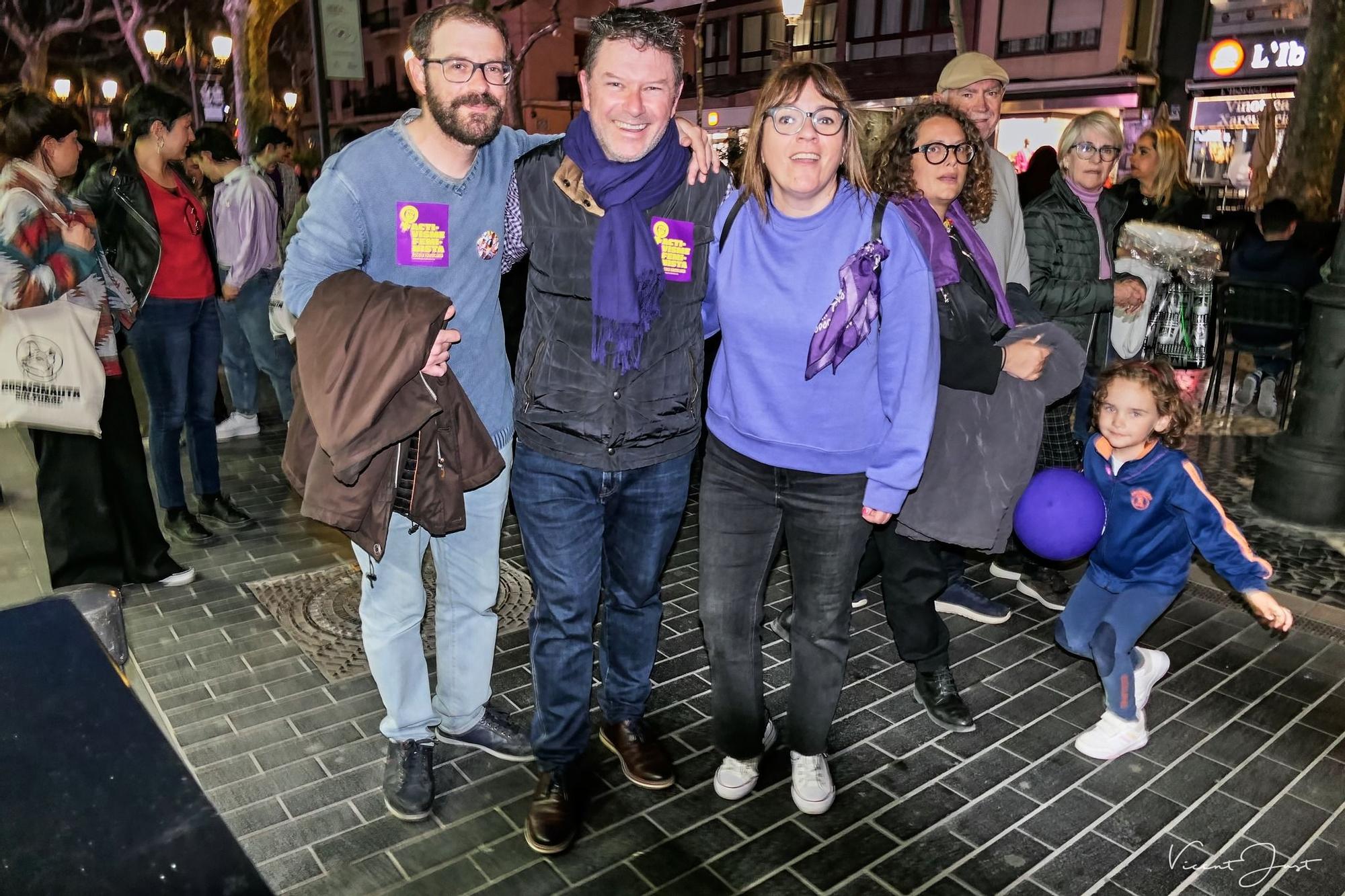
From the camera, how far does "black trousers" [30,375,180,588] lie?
472 cm

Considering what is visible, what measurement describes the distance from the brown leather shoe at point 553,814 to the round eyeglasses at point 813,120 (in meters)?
2.11

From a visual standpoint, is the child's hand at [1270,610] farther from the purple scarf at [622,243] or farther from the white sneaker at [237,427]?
the white sneaker at [237,427]

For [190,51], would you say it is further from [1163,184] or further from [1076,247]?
[1076,247]

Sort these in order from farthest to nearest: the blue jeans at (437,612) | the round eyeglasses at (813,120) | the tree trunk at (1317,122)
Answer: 1. the tree trunk at (1317,122)
2. the blue jeans at (437,612)
3. the round eyeglasses at (813,120)

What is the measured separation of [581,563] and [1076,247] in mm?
2940

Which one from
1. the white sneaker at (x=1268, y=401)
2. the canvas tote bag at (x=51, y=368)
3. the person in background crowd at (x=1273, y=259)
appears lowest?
the white sneaker at (x=1268, y=401)

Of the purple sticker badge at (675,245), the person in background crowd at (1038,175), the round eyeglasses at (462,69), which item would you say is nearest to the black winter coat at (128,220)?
the round eyeglasses at (462,69)

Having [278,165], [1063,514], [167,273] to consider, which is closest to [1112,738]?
[1063,514]

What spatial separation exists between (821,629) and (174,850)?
229 cm

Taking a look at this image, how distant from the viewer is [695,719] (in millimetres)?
3820

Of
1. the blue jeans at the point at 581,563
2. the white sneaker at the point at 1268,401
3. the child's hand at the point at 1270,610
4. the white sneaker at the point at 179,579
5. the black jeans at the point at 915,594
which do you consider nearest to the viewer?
the blue jeans at the point at 581,563

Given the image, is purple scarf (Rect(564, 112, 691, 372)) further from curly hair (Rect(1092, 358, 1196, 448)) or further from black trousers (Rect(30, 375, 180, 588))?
black trousers (Rect(30, 375, 180, 588))

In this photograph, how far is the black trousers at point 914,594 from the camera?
370 centimetres

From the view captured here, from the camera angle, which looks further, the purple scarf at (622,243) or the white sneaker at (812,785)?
the white sneaker at (812,785)
